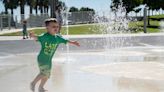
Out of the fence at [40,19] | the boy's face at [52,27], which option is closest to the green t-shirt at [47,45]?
the boy's face at [52,27]

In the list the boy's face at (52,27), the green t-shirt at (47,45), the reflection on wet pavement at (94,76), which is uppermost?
the boy's face at (52,27)

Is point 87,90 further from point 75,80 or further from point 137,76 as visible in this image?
point 137,76

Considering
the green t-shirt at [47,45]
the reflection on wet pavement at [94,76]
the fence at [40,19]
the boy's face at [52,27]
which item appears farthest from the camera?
the fence at [40,19]

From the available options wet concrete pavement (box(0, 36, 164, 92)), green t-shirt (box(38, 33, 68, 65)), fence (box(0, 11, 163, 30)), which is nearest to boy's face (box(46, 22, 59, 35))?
green t-shirt (box(38, 33, 68, 65))

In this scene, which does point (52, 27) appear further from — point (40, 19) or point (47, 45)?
point (40, 19)

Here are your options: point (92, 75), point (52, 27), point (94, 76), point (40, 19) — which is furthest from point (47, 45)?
point (40, 19)

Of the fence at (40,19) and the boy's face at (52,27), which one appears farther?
the fence at (40,19)

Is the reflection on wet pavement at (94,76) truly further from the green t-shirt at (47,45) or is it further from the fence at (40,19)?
the fence at (40,19)

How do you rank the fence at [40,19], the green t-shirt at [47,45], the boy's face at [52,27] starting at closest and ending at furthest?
the boy's face at [52,27], the green t-shirt at [47,45], the fence at [40,19]

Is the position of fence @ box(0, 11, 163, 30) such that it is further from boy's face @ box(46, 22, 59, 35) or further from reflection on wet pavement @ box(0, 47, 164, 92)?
boy's face @ box(46, 22, 59, 35)

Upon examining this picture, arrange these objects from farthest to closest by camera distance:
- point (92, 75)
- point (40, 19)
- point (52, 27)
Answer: point (40, 19)
point (92, 75)
point (52, 27)

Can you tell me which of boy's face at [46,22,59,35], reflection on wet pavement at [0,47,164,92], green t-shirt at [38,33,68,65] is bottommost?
reflection on wet pavement at [0,47,164,92]

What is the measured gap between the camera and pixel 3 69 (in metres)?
11.1

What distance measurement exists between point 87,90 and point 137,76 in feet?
6.51
